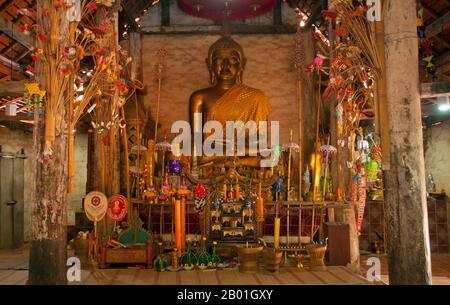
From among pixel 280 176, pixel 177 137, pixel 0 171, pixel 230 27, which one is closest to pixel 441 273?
pixel 280 176

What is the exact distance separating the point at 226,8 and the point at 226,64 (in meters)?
1.43

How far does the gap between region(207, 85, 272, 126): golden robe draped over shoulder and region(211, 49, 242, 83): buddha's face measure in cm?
36

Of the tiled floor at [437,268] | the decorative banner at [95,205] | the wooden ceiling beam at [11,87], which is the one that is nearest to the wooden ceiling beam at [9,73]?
the wooden ceiling beam at [11,87]

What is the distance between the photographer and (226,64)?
29.7 ft

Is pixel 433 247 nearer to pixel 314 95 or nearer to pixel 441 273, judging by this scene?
pixel 441 273

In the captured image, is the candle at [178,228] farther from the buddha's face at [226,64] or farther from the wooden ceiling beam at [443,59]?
the wooden ceiling beam at [443,59]

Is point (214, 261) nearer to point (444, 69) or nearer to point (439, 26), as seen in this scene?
point (439, 26)

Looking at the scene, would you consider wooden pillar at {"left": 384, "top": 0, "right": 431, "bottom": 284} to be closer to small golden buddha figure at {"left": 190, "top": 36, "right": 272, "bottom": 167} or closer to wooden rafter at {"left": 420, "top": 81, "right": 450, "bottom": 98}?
wooden rafter at {"left": 420, "top": 81, "right": 450, "bottom": 98}

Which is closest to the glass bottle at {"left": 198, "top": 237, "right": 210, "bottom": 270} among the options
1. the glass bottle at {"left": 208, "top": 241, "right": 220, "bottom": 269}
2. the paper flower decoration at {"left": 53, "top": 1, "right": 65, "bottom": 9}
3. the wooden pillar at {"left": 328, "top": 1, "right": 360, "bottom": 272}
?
the glass bottle at {"left": 208, "top": 241, "right": 220, "bottom": 269}

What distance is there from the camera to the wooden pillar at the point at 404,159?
3365 mm

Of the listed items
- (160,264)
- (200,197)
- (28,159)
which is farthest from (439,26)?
(28,159)

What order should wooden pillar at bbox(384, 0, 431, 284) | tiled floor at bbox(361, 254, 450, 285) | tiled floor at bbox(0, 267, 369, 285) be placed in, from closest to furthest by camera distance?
1. wooden pillar at bbox(384, 0, 431, 284)
2. tiled floor at bbox(0, 267, 369, 285)
3. tiled floor at bbox(361, 254, 450, 285)

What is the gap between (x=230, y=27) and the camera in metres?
9.63

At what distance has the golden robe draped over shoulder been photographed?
29.1 feet
